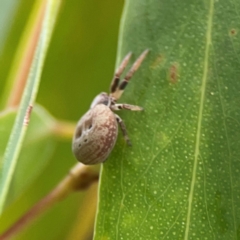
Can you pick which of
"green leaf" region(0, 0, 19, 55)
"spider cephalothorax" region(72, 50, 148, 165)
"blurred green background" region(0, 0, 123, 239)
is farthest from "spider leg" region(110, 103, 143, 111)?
"green leaf" region(0, 0, 19, 55)

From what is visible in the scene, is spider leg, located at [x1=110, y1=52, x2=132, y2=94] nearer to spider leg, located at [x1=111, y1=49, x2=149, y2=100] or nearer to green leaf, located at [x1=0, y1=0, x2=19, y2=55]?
spider leg, located at [x1=111, y1=49, x2=149, y2=100]

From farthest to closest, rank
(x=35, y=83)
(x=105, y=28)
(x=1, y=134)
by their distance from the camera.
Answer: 1. (x=105, y=28)
2. (x=1, y=134)
3. (x=35, y=83)

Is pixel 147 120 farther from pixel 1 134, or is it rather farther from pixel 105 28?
pixel 105 28

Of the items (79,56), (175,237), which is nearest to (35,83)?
(175,237)

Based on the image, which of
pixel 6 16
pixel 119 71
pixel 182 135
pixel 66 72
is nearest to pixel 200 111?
pixel 182 135

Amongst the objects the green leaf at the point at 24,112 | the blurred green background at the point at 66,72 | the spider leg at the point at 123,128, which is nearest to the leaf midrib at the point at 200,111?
the spider leg at the point at 123,128

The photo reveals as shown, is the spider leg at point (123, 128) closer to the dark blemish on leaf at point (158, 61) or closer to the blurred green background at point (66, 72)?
the dark blemish on leaf at point (158, 61)

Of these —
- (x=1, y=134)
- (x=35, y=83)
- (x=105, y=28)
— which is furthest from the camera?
(x=105, y=28)
